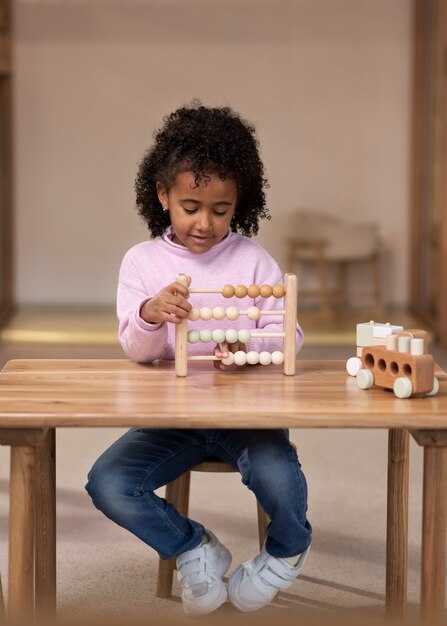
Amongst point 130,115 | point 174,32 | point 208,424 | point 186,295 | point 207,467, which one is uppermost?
point 174,32

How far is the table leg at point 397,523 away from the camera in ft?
7.53

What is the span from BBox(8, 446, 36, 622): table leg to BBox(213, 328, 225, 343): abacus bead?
0.48m

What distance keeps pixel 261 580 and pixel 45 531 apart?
49 cm

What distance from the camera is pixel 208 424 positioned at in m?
1.72

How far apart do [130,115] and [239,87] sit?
0.68m

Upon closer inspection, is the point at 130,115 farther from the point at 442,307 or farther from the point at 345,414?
the point at 345,414

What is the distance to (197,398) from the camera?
185 centimetres

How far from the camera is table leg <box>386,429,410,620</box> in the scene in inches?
90.4

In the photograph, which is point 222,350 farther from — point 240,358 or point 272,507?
point 272,507

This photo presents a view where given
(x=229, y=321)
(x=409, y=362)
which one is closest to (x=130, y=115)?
(x=229, y=321)

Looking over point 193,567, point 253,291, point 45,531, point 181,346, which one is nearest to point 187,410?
point 181,346

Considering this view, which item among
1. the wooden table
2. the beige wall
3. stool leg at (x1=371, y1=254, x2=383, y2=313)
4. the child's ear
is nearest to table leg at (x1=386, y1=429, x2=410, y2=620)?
the wooden table

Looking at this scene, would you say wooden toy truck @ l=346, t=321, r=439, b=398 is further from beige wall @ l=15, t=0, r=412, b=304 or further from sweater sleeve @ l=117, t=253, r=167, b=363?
beige wall @ l=15, t=0, r=412, b=304

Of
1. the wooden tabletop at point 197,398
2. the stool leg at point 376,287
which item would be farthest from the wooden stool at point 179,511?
the stool leg at point 376,287
